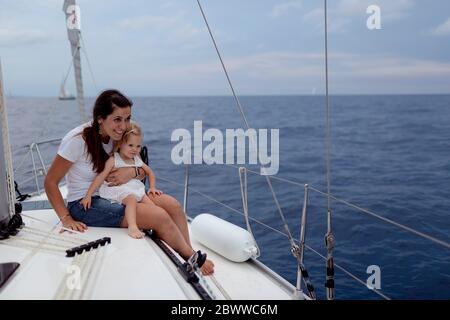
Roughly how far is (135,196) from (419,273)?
2865mm

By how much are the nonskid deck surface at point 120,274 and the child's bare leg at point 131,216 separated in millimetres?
33

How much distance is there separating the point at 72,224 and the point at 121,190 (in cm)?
30

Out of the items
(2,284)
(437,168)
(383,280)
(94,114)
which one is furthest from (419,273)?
(437,168)

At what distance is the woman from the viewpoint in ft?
6.59

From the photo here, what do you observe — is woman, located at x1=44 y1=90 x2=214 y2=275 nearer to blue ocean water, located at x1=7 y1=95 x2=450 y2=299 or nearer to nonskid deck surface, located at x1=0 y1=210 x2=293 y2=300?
nonskid deck surface, located at x1=0 y1=210 x2=293 y2=300

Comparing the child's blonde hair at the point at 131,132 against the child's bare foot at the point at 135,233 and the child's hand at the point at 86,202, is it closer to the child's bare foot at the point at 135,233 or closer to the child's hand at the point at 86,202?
the child's hand at the point at 86,202

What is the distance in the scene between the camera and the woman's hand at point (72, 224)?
2055 mm

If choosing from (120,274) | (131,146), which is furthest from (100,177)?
(120,274)

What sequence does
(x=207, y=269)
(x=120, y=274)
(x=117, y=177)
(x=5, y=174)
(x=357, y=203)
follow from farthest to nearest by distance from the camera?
(x=357, y=203)
(x=117, y=177)
(x=5, y=174)
(x=207, y=269)
(x=120, y=274)

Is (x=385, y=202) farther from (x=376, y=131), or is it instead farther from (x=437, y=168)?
(x=376, y=131)

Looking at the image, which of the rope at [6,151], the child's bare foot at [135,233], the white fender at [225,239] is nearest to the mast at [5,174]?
the rope at [6,151]

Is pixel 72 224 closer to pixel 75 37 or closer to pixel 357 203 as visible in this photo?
pixel 75 37

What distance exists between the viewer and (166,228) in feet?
6.52

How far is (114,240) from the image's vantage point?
193 centimetres
